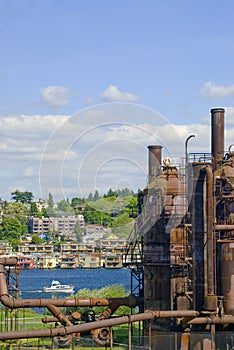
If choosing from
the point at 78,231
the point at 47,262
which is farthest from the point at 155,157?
the point at 78,231

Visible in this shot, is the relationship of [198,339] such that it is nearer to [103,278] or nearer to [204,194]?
→ [204,194]

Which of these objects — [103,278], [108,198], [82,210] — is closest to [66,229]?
[82,210]

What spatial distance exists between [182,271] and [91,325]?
18.2ft

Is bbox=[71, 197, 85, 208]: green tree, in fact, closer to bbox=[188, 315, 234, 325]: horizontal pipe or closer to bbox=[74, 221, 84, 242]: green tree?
bbox=[74, 221, 84, 242]: green tree

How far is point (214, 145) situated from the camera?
147ft

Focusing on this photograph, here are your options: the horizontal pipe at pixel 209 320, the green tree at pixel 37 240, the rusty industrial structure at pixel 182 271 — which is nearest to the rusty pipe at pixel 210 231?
the rusty industrial structure at pixel 182 271

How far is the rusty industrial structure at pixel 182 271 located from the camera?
36.4 metres

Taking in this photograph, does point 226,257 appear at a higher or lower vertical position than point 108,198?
lower

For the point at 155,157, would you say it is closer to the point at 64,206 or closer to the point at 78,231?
the point at 64,206

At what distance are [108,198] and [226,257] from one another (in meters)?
79.0

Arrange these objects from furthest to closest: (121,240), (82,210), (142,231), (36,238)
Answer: (36,238)
(121,240)
(82,210)
(142,231)

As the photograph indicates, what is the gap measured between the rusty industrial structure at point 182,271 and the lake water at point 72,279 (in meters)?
66.4

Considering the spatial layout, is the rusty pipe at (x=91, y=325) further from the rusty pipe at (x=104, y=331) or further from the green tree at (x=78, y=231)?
the green tree at (x=78, y=231)

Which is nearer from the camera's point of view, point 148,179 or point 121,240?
point 148,179
